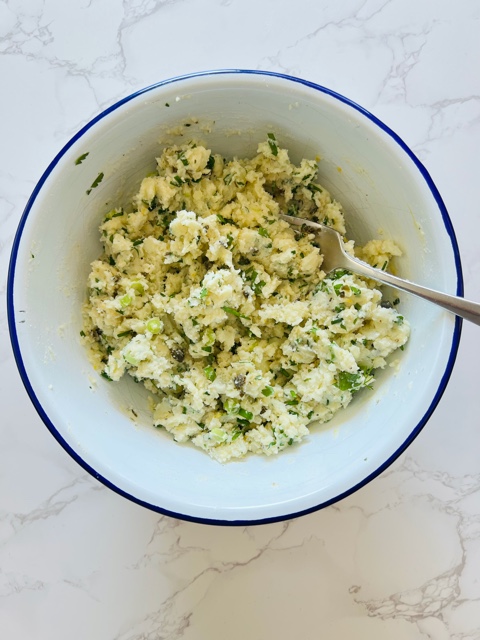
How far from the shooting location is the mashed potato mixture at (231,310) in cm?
145

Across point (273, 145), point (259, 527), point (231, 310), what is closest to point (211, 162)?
point (273, 145)

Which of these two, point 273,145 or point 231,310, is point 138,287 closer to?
point 231,310

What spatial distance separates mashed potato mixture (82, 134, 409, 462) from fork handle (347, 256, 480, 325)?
4 centimetres

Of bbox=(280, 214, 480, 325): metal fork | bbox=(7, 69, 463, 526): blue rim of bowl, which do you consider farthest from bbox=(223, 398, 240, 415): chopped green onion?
bbox=(280, 214, 480, 325): metal fork

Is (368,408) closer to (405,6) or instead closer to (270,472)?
(270,472)

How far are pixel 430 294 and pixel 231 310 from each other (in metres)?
0.45

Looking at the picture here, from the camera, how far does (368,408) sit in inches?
58.7

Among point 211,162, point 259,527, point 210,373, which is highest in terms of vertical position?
point 211,162

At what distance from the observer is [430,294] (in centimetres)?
132

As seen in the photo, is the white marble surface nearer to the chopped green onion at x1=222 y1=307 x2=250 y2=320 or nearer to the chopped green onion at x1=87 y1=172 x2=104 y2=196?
the chopped green onion at x1=87 y1=172 x2=104 y2=196

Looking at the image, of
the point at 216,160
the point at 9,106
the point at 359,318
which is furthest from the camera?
the point at 9,106

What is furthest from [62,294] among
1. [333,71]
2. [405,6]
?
[405,6]

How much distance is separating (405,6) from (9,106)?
3.75ft

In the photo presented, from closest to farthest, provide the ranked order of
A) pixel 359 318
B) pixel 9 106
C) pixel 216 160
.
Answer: pixel 359 318 < pixel 216 160 < pixel 9 106
